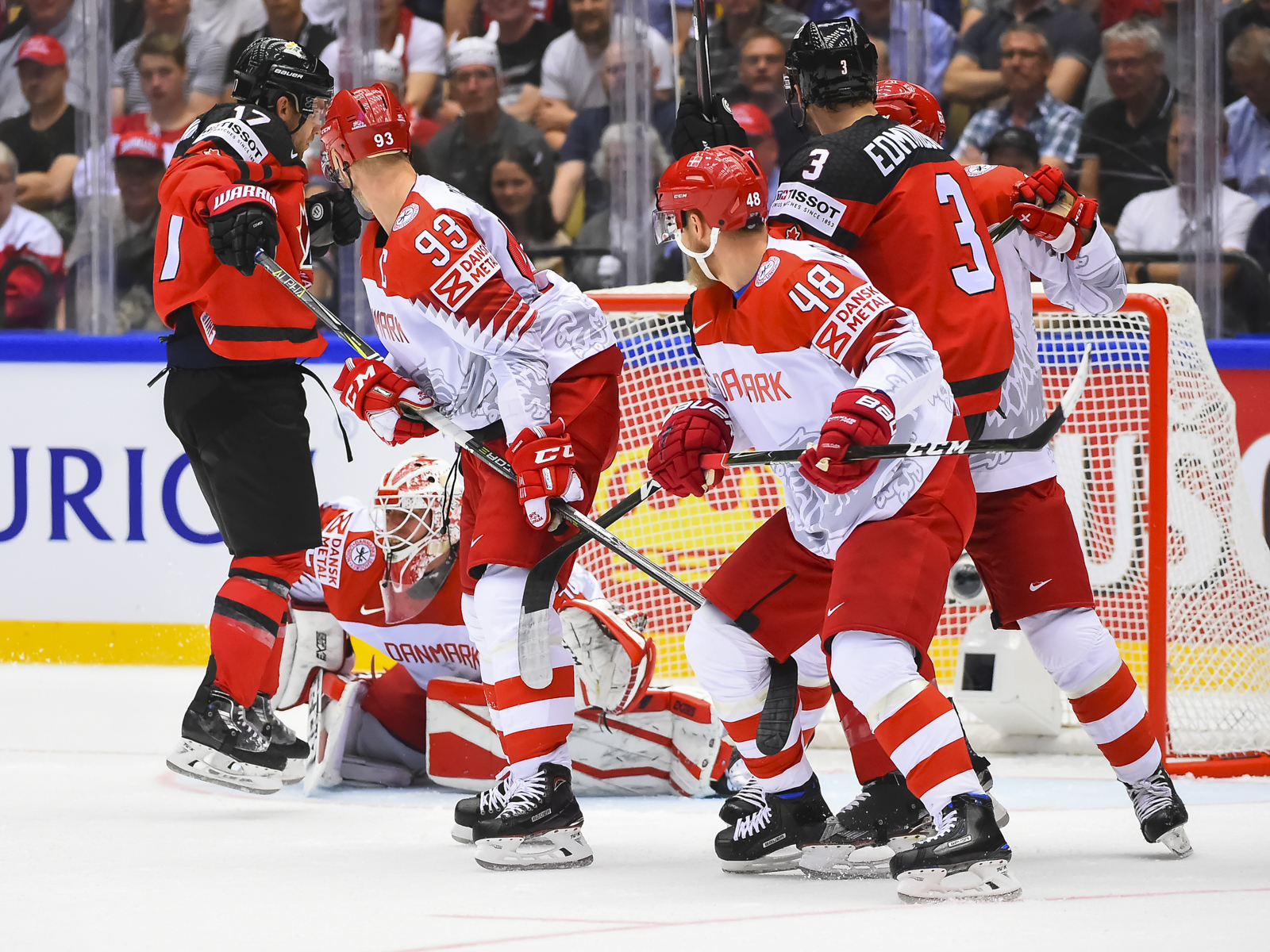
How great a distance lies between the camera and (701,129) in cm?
298

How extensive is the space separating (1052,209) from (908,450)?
2.24 ft

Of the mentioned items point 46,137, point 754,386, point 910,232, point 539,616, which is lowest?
point 539,616

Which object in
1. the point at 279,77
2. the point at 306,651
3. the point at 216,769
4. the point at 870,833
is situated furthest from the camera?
the point at 306,651

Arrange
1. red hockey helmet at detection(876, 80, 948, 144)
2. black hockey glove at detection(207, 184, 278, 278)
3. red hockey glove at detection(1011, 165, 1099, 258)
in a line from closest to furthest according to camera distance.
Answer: red hockey glove at detection(1011, 165, 1099, 258)
red hockey helmet at detection(876, 80, 948, 144)
black hockey glove at detection(207, 184, 278, 278)

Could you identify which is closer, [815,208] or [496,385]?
[815,208]

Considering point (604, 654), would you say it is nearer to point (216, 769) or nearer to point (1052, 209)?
point (216, 769)

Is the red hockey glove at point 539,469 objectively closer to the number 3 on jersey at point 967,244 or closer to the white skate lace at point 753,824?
the white skate lace at point 753,824

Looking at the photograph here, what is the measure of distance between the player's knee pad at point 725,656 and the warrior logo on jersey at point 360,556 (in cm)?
118

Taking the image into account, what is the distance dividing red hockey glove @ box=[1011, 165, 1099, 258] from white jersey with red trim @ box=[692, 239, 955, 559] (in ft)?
1.54

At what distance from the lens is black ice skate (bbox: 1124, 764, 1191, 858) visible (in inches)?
112

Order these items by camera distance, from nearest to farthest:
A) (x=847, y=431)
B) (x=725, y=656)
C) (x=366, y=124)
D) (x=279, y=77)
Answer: (x=847, y=431) → (x=725, y=656) → (x=366, y=124) → (x=279, y=77)

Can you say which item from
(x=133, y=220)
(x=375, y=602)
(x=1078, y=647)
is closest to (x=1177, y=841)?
(x=1078, y=647)

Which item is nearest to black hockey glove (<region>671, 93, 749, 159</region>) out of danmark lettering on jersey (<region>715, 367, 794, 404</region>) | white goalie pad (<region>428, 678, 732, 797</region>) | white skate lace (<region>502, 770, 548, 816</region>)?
danmark lettering on jersey (<region>715, 367, 794, 404</region>)

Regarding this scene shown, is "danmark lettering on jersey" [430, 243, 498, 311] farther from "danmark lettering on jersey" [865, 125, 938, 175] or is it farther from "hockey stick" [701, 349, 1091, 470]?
"danmark lettering on jersey" [865, 125, 938, 175]
